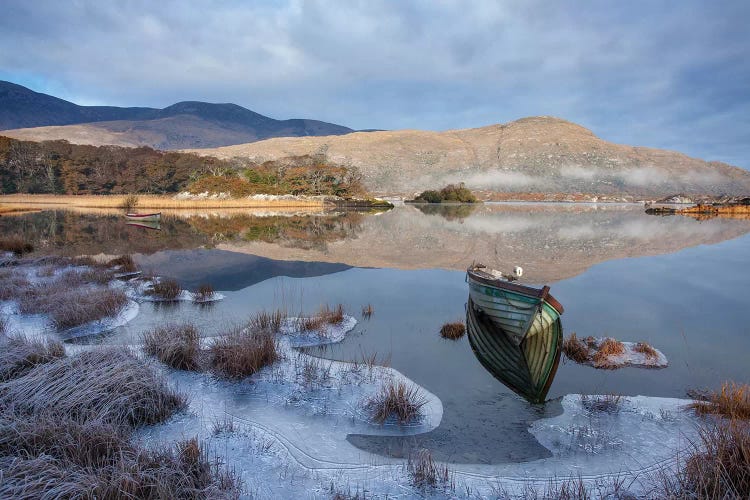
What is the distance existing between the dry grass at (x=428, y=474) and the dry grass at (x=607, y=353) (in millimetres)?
4766

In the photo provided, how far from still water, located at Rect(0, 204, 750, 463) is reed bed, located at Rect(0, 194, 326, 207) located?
2808 centimetres

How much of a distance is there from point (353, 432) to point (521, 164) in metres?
134

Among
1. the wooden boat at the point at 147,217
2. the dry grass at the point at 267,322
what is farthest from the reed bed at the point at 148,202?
the dry grass at the point at 267,322

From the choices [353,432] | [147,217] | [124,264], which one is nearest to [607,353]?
[353,432]

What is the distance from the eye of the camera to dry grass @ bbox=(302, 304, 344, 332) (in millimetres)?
9906

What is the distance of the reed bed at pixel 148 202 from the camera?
194ft

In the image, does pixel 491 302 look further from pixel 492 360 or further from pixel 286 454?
pixel 286 454

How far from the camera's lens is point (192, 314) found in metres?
11.2

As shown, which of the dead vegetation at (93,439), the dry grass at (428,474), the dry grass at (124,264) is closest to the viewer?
the dead vegetation at (93,439)

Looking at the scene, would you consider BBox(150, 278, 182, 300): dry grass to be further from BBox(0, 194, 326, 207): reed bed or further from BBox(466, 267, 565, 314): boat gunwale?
BBox(0, 194, 326, 207): reed bed

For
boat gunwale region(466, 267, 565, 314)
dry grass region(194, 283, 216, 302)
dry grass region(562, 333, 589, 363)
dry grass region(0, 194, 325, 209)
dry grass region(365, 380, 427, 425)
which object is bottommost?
dry grass region(0, 194, 325, 209)

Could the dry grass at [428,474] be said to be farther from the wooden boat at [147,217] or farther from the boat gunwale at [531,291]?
the wooden boat at [147,217]

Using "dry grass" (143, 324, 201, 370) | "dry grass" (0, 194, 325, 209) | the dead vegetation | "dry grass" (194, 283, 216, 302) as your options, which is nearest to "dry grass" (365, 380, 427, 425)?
the dead vegetation

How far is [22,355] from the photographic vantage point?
651 centimetres
